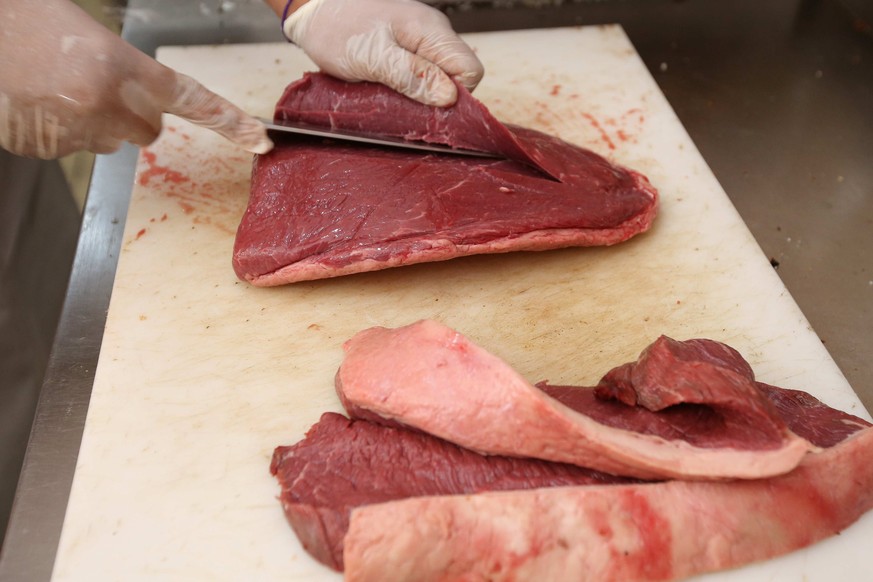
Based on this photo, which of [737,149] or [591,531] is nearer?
[591,531]

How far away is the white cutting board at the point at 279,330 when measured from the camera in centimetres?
235

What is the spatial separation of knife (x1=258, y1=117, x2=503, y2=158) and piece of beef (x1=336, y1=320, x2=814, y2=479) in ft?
3.73

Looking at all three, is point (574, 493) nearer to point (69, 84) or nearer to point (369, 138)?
point (369, 138)

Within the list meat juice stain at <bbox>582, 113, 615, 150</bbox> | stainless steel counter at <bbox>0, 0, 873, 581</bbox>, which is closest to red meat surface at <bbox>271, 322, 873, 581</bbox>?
stainless steel counter at <bbox>0, 0, 873, 581</bbox>

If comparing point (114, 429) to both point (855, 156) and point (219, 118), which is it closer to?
point (219, 118)

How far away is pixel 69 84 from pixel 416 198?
141 cm

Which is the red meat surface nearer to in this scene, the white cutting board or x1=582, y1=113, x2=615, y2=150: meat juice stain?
the white cutting board

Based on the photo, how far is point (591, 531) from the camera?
6.88 feet

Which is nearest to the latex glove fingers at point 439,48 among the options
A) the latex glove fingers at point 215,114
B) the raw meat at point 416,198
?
the raw meat at point 416,198

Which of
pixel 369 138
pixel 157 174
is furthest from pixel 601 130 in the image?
pixel 157 174

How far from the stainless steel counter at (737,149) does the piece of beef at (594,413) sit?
1253 mm

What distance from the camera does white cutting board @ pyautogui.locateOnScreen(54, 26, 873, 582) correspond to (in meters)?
2.35

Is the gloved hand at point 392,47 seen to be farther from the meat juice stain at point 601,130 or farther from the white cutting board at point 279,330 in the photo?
the meat juice stain at point 601,130

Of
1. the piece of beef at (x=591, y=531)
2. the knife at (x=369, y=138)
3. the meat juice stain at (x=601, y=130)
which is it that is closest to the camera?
the piece of beef at (x=591, y=531)
